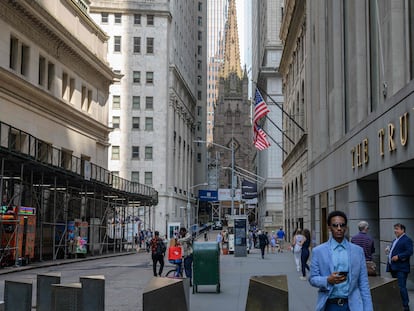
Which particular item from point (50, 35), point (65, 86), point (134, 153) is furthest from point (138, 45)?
point (50, 35)

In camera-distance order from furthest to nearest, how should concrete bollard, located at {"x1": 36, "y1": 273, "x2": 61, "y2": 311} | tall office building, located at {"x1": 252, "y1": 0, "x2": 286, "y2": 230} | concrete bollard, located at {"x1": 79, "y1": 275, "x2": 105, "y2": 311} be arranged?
tall office building, located at {"x1": 252, "y1": 0, "x2": 286, "y2": 230}
concrete bollard, located at {"x1": 36, "y1": 273, "x2": 61, "y2": 311}
concrete bollard, located at {"x1": 79, "y1": 275, "x2": 105, "y2": 311}

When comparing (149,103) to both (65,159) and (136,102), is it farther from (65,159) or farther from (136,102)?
(65,159)

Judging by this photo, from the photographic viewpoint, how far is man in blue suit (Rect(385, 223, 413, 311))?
36.9 ft

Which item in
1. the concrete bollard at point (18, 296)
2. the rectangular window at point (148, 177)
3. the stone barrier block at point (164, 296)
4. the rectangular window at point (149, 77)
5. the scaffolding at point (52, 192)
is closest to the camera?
the stone barrier block at point (164, 296)

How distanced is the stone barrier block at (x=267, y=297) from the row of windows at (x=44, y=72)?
2682cm

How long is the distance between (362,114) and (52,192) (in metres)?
23.6

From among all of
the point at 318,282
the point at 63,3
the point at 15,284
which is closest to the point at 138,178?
the point at 63,3

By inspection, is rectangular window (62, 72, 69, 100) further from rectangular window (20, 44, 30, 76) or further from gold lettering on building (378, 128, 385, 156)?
gold lettering on building (378, 128, 385, 156)

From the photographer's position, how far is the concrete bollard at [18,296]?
9.97 m

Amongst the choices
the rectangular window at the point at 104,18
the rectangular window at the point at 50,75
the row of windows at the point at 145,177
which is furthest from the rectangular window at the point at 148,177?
the rectangular window at the point at 50,75

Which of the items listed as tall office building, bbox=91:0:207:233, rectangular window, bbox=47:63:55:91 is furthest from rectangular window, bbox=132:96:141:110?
rectangular window, bbox=47:63:55:91

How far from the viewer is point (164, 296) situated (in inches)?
351

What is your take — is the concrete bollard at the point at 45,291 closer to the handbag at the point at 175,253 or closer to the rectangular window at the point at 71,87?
the handbag at the point at 175,253

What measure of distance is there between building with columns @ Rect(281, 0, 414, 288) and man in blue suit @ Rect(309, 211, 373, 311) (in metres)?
9.53
